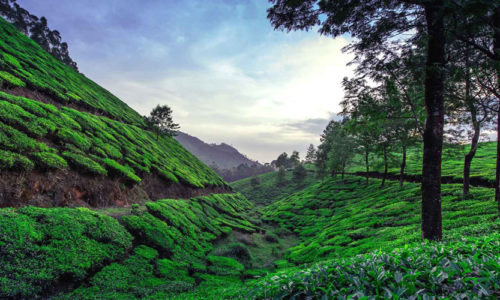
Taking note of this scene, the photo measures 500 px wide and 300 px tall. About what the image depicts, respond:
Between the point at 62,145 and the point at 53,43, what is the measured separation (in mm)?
97494

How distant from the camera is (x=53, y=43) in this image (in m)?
76.8

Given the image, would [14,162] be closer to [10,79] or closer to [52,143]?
[52,143]

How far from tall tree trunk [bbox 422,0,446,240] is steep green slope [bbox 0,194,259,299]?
9.01 meters

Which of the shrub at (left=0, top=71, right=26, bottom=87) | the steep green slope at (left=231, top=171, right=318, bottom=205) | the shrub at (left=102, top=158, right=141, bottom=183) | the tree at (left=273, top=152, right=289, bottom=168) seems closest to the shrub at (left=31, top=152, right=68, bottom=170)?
the shrub at (left=102, top=158, right=141, bottom=183)

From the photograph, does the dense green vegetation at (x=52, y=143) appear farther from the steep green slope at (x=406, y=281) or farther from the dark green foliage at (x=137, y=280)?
the steep green slope at (x=406, y=281)

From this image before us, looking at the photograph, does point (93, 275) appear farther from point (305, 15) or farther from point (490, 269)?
point (305, 15)

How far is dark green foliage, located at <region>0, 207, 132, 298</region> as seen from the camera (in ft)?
19.5

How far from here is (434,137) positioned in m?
7.05

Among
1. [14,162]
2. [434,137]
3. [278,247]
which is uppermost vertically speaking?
[434,137]

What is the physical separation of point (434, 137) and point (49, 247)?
1406 cm

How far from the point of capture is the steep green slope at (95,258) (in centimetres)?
627

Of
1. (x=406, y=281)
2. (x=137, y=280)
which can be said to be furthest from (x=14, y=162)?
(x=406, y=281)

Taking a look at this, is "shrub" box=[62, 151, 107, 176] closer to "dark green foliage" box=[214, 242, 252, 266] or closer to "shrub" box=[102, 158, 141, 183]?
"shrub" box=[102, 158, 141, 183]

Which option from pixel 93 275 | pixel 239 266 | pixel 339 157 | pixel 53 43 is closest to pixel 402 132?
pixel 339 157
